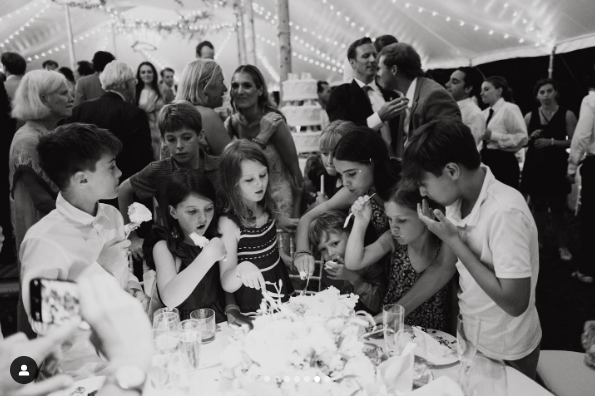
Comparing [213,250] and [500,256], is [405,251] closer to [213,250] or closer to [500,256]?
[500,256]

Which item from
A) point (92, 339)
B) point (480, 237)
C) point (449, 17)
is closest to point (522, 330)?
point (480, 237)

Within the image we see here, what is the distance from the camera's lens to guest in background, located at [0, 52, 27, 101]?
4.62 m

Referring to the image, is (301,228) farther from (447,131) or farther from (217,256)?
(447,131)

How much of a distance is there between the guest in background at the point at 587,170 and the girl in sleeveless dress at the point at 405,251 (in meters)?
2.64

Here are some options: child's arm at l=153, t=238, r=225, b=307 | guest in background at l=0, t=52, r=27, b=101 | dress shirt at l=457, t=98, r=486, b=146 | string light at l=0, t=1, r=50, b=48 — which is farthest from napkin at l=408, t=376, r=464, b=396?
string light at l=0, t=1, r=50, b=48

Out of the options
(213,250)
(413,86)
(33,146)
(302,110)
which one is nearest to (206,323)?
(213,250)

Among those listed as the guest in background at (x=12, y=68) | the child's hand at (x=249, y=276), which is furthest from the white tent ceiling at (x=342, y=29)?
the child's hand at (x=249, y=276)

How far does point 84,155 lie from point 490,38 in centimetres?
561

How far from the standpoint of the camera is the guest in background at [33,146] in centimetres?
251

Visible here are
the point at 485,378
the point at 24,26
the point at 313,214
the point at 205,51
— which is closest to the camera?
the point at 485,378

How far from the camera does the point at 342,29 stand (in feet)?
25.0

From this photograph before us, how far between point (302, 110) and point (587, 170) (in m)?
2.57

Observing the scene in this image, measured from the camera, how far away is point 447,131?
1741 mm

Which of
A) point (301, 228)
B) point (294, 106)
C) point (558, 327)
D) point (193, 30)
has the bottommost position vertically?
point (558, 327)
